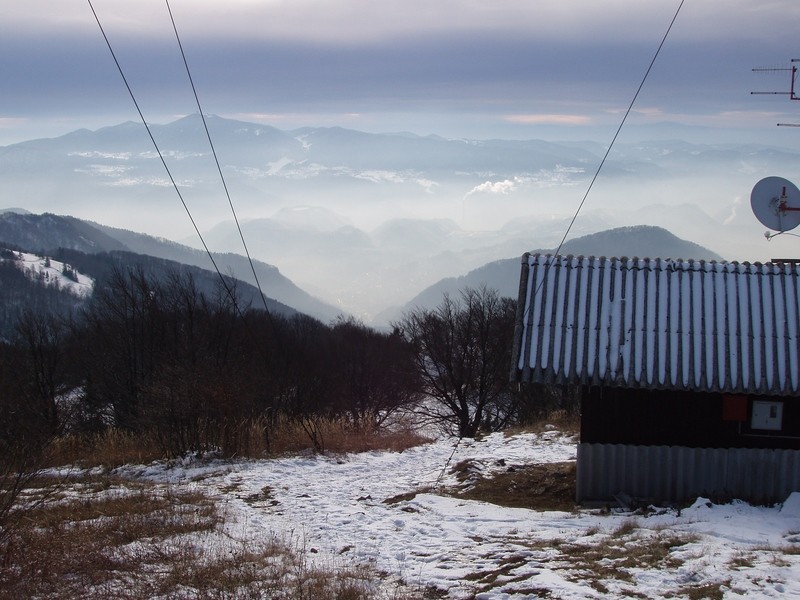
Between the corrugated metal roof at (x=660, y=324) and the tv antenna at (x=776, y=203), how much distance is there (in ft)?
4.93

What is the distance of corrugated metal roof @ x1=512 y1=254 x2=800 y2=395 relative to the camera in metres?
11.0

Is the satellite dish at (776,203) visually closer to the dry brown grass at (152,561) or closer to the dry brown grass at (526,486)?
the dry brown grass at (526,486)

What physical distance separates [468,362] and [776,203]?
33107mm

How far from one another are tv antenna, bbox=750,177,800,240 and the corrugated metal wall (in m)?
4.68

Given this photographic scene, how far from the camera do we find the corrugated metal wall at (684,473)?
11062 mm

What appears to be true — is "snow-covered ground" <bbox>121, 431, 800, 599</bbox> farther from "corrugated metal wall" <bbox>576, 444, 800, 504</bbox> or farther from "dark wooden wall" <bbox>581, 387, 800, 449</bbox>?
"dark wooden wall" <bbox>581, 387, 800, 449</bbox>

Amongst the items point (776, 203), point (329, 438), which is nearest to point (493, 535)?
point (329, 438)

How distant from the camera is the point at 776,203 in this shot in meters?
13.5

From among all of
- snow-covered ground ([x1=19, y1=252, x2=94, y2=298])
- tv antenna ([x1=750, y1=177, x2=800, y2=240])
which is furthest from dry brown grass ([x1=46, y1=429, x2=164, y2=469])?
snow-covered ground ([x1=19, y1=252, x2=94, y2=298])

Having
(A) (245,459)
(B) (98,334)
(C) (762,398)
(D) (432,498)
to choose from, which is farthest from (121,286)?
(C) (762,398)

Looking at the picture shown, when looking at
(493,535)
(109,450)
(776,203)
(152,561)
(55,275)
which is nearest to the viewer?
(152,561)

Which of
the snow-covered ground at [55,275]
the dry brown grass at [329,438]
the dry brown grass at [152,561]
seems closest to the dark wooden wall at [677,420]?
the dry brown grass at [152,561]

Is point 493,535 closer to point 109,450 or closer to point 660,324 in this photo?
point 660,324

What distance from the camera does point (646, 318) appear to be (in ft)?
38.2
